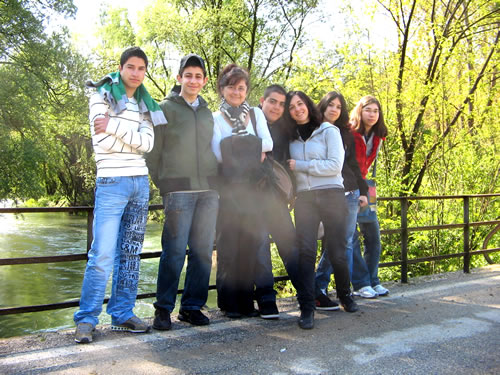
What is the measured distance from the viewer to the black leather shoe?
3.83 meters

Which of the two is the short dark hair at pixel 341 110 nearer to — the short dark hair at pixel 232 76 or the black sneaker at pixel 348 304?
the short dark hair at pixel 232 76

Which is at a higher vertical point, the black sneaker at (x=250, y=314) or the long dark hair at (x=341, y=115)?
the long dark hair at (x=341, y=115)

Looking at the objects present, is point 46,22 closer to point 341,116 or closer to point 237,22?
point 237,22

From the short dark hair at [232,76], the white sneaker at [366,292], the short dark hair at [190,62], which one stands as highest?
the short dark hair at [190,62]

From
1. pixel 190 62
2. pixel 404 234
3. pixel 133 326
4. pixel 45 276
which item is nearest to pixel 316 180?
pixel 190 62

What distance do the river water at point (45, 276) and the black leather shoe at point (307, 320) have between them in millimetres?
5185

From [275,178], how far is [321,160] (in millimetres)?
465

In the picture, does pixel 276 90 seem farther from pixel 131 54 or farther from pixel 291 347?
pixel 291 347

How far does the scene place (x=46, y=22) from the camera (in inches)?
480

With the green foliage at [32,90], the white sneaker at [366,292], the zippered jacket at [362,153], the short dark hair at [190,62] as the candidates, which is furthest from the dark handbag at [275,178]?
the green foliage at [32,90]

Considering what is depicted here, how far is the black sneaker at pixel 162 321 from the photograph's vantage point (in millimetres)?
3672

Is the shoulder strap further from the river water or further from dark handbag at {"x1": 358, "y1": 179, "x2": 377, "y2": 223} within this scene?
the river water

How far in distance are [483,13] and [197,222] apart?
9533 millimetres

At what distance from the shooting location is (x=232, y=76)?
3934 mm
